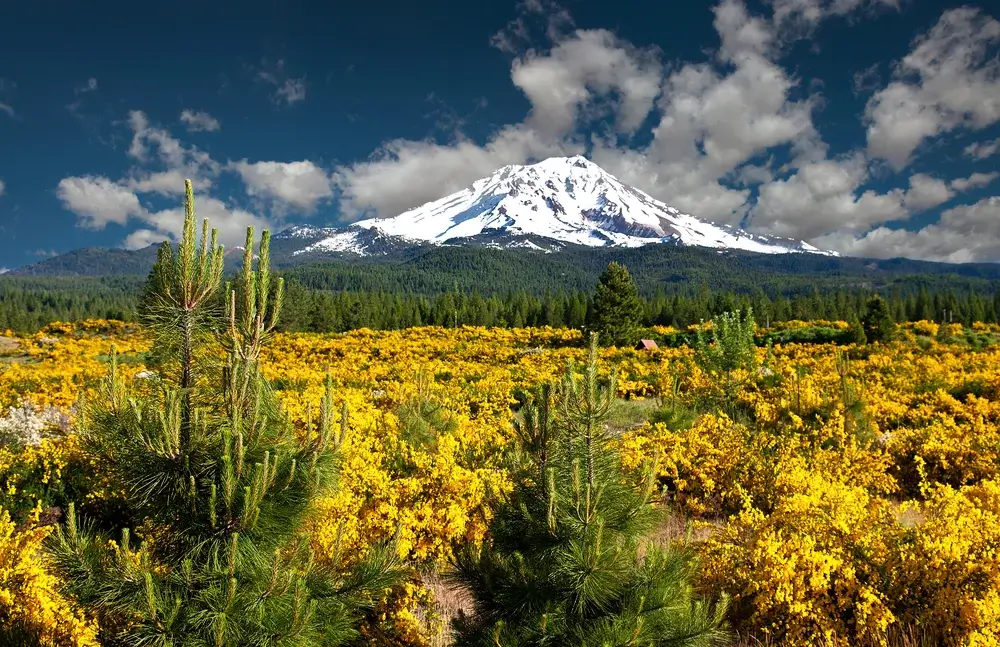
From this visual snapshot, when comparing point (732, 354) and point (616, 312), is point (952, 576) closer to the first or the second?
point (732, 354)

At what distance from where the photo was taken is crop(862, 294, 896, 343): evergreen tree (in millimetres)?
28328

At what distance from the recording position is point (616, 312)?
3631 centimetres

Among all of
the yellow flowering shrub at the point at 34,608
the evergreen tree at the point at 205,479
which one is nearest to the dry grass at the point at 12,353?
the yellow flowering shrub at the point at 34,608

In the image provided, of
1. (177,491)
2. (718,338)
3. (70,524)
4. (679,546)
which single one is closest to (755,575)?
(679,546)

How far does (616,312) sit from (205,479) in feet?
112

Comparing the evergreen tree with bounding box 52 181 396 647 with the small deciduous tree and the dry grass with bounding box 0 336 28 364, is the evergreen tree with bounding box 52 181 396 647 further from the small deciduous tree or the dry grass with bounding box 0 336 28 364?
the dry grass with bounding box 0 336 28 364

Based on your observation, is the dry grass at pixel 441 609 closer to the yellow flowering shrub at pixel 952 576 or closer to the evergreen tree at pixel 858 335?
the yellow flowering shrub at pixel 952 576

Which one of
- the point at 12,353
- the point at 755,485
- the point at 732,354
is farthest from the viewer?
the point at 12,353

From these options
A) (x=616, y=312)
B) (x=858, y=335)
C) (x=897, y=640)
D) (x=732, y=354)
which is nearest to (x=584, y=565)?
(x=897, y=640)

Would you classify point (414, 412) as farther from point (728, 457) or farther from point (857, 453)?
point (857, 453)

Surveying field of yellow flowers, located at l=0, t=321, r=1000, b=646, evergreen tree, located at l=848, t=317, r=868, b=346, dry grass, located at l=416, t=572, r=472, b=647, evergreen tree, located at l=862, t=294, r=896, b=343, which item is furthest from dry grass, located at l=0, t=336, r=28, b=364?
evergreen tree, located at l=862, t=294, r=896, b=343

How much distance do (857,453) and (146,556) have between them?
985 centimetres

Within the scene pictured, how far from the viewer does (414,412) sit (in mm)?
11828

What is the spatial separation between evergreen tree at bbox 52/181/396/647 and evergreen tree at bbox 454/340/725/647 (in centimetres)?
121
